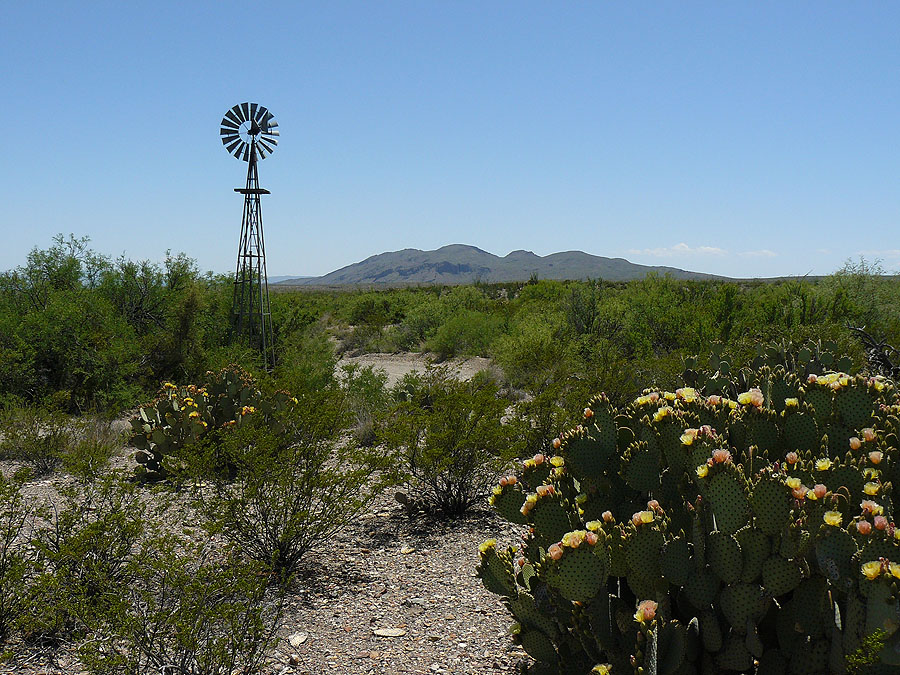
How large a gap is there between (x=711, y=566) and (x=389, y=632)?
227 centimetres

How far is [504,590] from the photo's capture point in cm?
256

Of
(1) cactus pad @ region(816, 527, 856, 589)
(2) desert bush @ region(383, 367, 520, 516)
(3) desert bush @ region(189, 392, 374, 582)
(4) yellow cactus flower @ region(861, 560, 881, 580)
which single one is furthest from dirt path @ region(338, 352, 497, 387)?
(4) yellow cactus flower @ region(861, 560, 881, 580)

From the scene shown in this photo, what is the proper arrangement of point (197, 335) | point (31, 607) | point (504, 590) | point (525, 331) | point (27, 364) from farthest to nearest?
point (525, 331), point (197, 335), point (27, 364), point (31, 607), point (504, 590)

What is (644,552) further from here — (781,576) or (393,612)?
(393,612)

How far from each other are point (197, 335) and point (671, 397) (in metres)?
9.90

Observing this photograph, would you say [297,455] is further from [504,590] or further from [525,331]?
[525,331]

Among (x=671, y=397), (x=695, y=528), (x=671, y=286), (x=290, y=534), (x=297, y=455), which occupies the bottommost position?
(x=290, y=534)

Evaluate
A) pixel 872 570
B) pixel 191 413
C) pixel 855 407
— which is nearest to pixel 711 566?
pixel 872 570

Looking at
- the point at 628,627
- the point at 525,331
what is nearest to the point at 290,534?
the point at 628,627

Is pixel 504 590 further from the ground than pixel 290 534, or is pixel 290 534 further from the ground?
pixel 504 590

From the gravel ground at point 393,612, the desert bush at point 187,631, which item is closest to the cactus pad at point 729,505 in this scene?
the gravel ground at point 393,612

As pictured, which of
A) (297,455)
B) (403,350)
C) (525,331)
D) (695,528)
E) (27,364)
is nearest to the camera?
(695,528)

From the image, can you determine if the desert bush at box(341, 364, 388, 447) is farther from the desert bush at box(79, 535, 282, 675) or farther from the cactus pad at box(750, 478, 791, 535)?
the cactus pad at box(750, 478, 791, 535)

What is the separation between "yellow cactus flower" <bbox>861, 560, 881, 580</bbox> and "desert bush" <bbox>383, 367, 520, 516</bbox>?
149 inches
